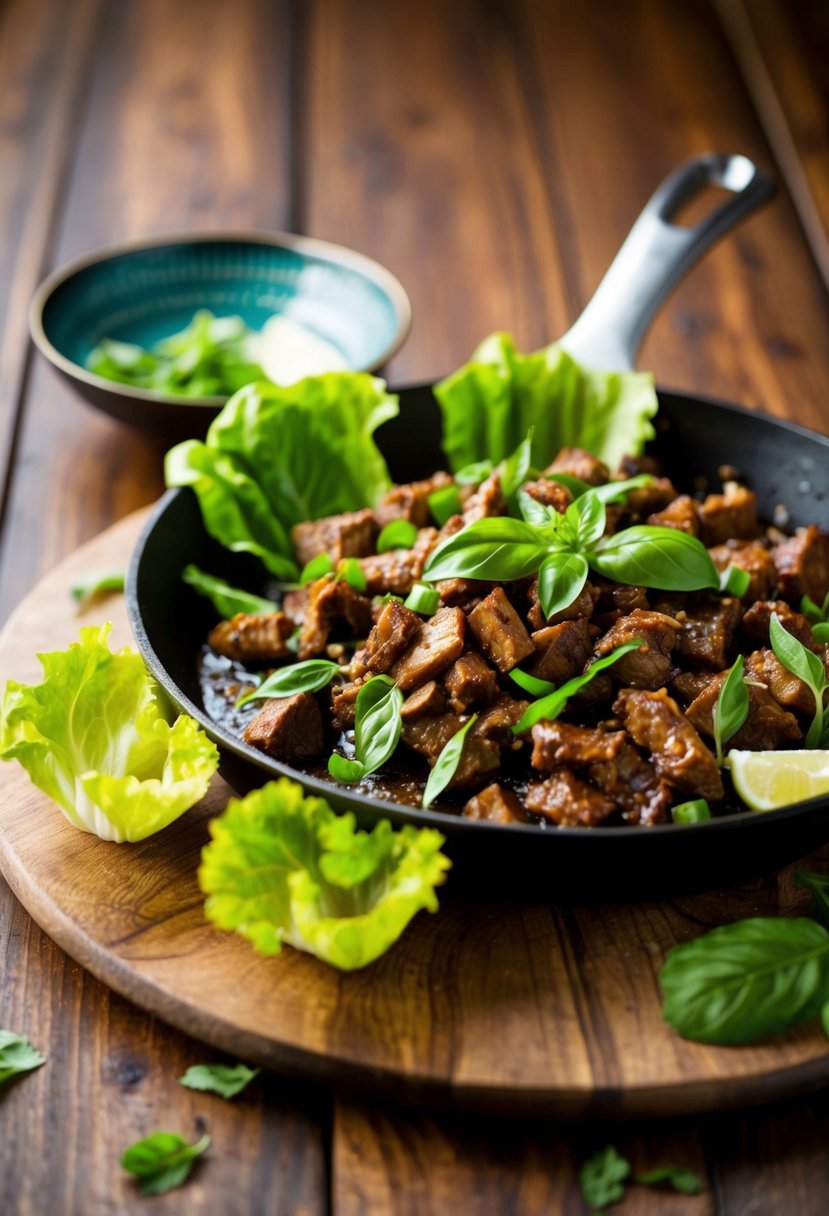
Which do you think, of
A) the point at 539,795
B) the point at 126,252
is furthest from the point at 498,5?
the point at 539,795

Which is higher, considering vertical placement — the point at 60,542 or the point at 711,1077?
the point at 60,542

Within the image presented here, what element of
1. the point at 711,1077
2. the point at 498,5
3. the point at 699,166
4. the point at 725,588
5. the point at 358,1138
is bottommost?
the point at 711,1077

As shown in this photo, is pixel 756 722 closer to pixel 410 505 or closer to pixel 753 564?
pixel 753 564

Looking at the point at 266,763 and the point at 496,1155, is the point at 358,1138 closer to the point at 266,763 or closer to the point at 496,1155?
the point at 496,1155

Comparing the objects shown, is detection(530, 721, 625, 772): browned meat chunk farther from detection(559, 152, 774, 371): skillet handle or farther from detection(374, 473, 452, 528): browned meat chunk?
detection(559, 152, 774, 371): skillet handle

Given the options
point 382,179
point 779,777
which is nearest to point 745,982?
point 779,777

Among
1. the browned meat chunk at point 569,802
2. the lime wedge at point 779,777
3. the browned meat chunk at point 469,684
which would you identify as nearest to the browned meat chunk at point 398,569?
the browned meat chunk at point 469,684
